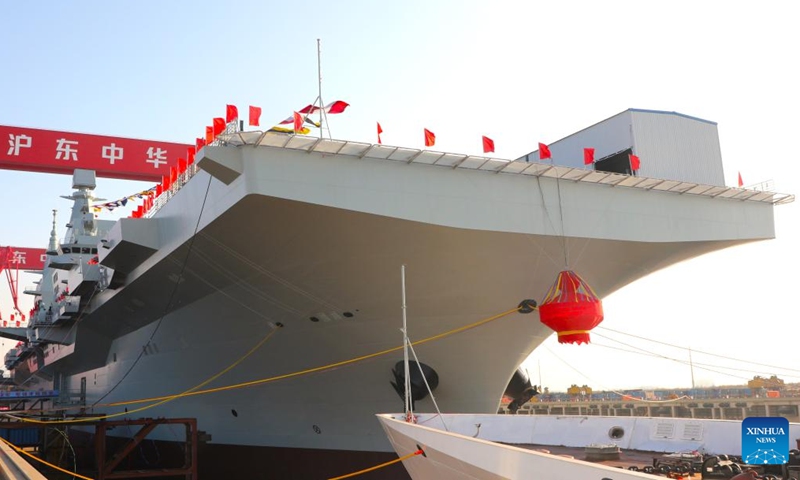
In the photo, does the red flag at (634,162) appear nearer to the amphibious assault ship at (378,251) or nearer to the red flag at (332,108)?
the amphibious assault ship at (378,251)

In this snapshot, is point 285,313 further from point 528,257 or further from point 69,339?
point 69,339

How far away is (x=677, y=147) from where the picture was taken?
1279cm

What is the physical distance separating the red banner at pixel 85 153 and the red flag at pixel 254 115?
1344 cm

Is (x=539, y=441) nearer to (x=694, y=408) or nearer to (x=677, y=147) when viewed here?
(x=677, y=147)

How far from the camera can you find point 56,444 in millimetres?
22125

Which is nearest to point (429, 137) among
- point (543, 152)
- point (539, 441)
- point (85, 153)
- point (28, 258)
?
point (543, 152)

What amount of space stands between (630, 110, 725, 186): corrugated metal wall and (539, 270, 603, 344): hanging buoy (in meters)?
3.95

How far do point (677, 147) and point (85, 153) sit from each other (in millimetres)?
17740

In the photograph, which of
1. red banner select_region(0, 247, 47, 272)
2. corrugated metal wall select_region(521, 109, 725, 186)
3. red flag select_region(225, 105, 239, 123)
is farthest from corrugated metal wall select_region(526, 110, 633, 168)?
red banner select_region(0, 247, 47, 272)

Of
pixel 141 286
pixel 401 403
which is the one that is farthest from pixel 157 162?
pixel 401 403

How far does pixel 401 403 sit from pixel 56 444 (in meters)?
15.5

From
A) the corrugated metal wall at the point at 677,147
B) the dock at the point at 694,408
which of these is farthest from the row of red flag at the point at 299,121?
the dock at the point at 694,408

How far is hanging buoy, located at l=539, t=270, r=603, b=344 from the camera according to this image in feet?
29.9

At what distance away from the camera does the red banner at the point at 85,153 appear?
21031 millimetres
